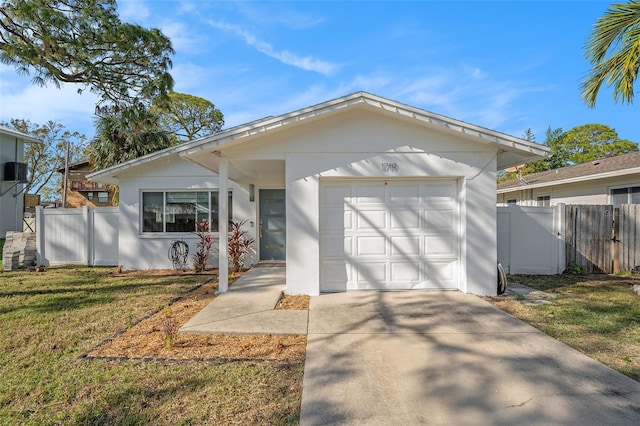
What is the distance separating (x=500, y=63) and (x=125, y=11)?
457 inches

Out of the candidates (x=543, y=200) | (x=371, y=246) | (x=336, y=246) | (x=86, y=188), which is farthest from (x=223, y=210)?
(x=86, y=188)

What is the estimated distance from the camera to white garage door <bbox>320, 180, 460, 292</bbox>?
22.3 feet

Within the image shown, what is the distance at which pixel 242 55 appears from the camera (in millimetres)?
10977

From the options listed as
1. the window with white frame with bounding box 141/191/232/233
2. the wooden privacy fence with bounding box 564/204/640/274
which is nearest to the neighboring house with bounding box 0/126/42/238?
the window with white frame with bounding box 141/191/232/233

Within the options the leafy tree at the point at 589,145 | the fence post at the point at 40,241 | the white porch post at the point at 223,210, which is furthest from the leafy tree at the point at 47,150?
the leafy tree at the point at 589,145

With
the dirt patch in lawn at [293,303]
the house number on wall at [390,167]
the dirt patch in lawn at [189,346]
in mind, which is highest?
the house number on wall at [390,167]

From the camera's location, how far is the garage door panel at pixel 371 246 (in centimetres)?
681

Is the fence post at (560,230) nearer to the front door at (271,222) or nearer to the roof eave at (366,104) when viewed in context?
the roof eave at (366,104)

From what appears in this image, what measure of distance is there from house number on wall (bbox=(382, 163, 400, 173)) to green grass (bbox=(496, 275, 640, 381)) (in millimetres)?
3066

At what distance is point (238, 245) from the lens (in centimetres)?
925

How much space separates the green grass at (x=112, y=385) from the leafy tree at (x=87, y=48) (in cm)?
503

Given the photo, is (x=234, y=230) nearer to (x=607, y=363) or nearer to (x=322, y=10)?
(x=322, y=10)

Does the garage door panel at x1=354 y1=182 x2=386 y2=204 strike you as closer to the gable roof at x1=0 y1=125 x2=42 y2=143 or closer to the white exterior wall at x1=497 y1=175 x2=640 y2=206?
the white exterior wall at x1=497 y1=175 x2=640 y2=206

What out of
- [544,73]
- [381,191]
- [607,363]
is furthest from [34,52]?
[544,73]
